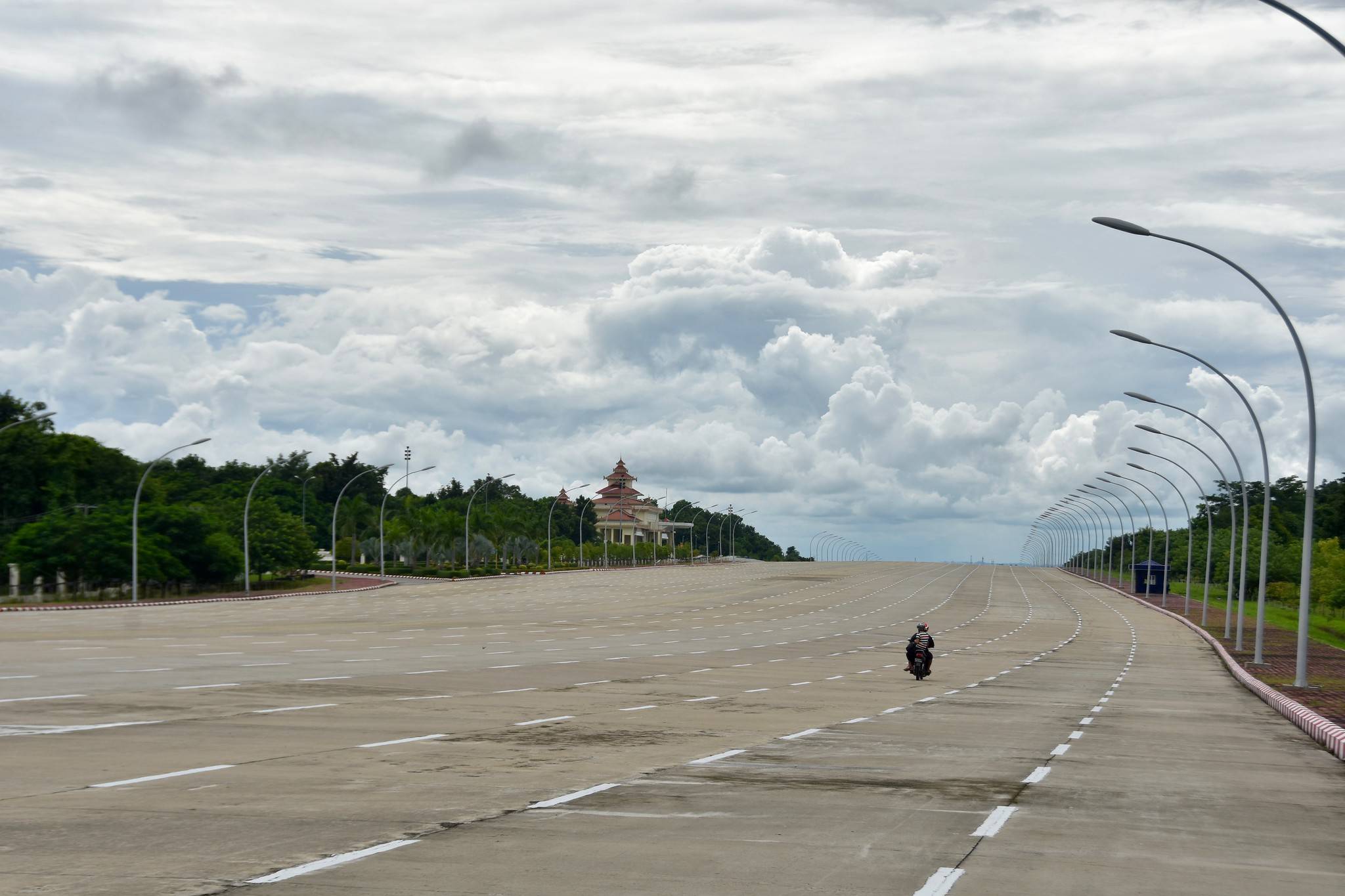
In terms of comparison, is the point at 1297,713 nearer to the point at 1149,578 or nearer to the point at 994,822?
the point at 994,822

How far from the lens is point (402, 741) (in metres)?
15.7

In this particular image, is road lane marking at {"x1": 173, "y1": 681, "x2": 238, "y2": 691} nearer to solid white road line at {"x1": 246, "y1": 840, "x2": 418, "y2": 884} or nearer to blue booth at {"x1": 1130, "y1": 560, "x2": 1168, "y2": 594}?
solid white road line at {"x1": 246, "y1": 840, "x2": 418, "y2": 884}

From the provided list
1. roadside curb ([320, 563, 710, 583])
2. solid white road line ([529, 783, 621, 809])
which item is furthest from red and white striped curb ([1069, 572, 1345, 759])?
roadside curb ([320, 563, 710, 583])

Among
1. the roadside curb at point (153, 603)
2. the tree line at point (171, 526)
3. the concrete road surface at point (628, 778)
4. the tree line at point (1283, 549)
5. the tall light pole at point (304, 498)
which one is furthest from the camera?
the tall light pole at point (304, 498)

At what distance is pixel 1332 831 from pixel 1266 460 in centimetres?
3466

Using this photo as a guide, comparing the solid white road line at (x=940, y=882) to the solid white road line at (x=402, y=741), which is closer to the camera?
the solid white road line at (x=940, y=882)

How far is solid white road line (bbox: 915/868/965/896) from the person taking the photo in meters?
8.13

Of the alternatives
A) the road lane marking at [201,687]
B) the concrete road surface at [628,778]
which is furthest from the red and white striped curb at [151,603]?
the road lane marking at [201,687]

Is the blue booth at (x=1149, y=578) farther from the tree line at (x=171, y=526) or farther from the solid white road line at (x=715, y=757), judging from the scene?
the solid white road line at (x=715, y=757)

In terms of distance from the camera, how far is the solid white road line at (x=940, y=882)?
813cm

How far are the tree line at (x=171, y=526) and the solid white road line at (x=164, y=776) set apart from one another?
69.4 m

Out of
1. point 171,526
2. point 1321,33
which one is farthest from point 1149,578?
point 1321,33

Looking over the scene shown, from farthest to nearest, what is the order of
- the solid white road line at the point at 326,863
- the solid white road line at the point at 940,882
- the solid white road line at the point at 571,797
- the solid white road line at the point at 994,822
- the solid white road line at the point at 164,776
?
the solid white road line at the point at 164,776 < the solid white road line at the point at 571,797 < the solid white road line at the point at 994,822 < the solid white road line at the point at 940,882 < the solid white road line at the point at 326,863

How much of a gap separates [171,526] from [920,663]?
2532 inches
